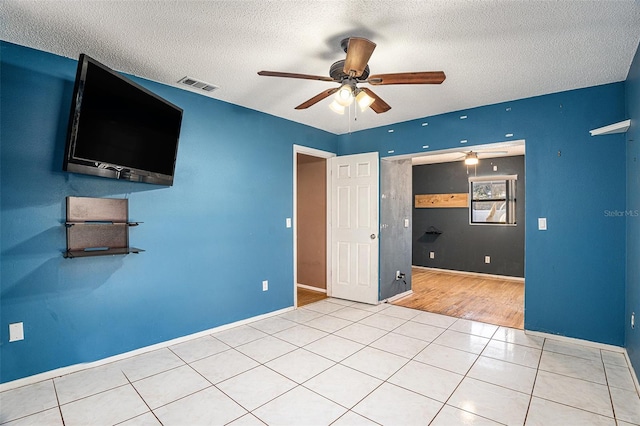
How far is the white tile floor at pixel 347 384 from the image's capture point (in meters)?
1.97

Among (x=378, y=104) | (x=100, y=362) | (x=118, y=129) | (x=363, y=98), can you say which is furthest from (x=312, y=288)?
(x=118, y=129)

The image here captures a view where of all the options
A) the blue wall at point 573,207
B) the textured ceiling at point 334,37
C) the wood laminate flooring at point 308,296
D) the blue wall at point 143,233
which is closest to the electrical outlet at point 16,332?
the blue wall at point 143,233

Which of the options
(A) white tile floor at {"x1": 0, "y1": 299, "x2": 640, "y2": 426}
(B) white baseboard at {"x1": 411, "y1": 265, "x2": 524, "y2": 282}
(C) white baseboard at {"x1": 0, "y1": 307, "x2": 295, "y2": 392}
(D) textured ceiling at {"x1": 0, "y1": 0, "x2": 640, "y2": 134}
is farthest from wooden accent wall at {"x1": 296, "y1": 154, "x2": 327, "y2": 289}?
(B) white baseboard at {"x1": 411, "y1": 265, "x2": 524, "y2": 282}

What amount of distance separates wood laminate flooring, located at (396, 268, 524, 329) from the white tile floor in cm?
61

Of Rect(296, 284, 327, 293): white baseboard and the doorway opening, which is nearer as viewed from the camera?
the doorway opening

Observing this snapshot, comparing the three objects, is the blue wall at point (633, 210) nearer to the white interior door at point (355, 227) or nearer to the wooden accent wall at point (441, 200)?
the white interior door at point (355, 227)

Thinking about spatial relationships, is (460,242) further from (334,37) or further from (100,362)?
(100,362)

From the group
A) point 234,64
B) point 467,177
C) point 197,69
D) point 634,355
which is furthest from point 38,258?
point 467,177

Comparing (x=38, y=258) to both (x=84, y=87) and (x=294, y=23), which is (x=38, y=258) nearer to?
(x=84, y=87)

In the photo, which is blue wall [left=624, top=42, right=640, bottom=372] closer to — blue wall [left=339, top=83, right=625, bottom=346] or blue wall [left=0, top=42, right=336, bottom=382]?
blue wall [left=339, top=83, right=625, bottom=346]

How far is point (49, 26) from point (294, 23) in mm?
1660

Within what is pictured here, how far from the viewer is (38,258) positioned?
7.80ft

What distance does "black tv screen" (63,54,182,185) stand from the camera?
7.15 ft

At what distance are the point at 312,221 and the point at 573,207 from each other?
3.48 m
